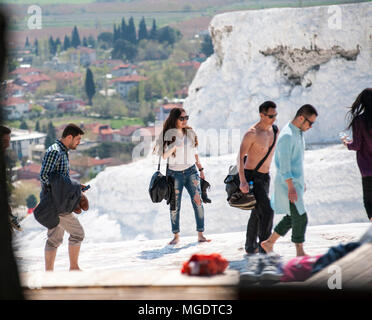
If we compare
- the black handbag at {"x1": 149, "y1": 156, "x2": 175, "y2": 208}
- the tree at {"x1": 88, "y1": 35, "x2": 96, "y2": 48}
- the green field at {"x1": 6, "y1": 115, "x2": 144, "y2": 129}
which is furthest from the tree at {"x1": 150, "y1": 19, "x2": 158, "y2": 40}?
the black handbag at {"x1": 149, "y1": 156, "x2": 175, "y2": 208}

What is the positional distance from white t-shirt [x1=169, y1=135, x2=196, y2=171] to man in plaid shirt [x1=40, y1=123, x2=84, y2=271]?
3.86 feet

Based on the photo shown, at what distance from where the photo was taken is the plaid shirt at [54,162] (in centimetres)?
491

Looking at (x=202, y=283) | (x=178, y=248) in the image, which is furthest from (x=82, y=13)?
(x=202, y=283)

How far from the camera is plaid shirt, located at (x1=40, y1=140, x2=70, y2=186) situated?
4914mm

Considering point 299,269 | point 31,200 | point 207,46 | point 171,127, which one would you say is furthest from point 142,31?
point 299,269

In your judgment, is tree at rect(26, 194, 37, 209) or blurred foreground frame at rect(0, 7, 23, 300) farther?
tree at rect(26, 194, 37, 209)

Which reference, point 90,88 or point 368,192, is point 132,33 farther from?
point 368,192

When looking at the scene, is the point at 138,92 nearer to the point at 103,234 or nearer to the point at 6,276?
the point at 103,234

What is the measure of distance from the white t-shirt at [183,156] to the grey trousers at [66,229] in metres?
1.23

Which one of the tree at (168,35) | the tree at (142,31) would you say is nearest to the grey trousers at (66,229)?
the tree at (142,31)

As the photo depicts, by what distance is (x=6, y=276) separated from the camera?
4.11 meters

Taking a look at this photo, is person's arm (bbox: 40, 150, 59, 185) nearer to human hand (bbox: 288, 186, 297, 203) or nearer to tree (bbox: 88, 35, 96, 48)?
human hand (bbox: 288, 186, 297, 203)

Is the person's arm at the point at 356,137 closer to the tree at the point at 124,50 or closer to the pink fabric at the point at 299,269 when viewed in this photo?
the pink fabric at the point at 299,269

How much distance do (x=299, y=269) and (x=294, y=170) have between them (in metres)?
1.03
